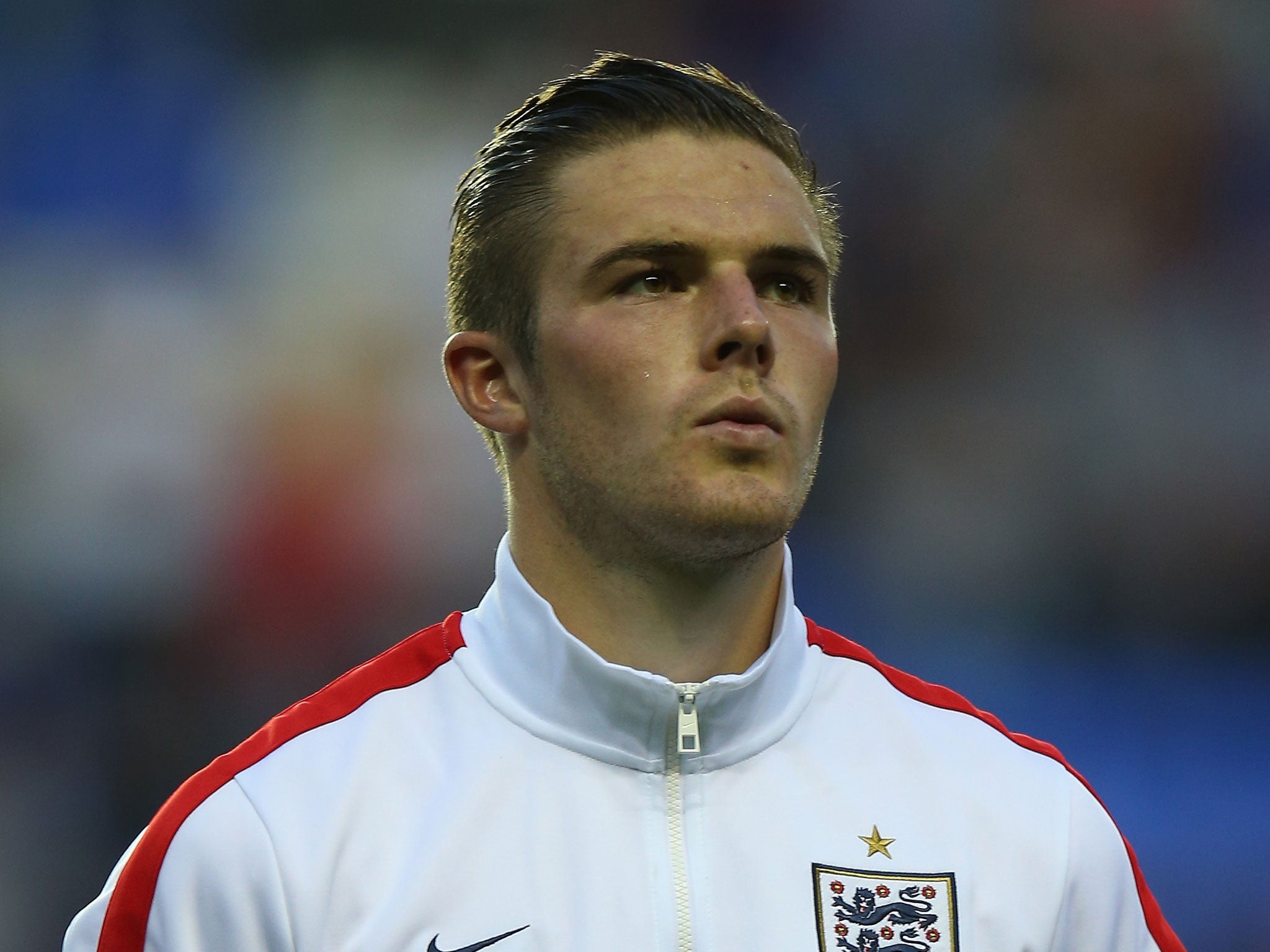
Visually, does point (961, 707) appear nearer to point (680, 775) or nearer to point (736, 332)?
point (680, 775)

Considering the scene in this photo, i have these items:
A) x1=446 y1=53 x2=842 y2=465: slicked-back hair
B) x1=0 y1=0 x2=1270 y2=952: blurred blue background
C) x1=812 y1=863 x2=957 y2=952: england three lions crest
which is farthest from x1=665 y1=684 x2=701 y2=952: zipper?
x1=0 y1=0 x2=1270 y2=952: blurred blue background

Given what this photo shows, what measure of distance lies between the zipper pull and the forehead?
60cm

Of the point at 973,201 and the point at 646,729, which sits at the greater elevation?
the point at 973,201

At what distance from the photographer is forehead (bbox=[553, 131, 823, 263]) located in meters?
2.08

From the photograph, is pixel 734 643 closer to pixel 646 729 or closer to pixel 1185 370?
pixel 646 729

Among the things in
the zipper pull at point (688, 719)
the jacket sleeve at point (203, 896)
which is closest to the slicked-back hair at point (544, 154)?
the zipper pull at point (688, 719)

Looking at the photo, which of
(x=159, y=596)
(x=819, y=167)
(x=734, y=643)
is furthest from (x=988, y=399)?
(x=734, y=643)

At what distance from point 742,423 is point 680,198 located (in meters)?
0.35

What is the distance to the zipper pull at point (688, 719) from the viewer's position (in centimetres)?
198

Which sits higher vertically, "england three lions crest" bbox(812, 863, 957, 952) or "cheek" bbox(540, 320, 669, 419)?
"cheek" bbox(540, 320, 669, 419)

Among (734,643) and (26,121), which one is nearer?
(734,643)

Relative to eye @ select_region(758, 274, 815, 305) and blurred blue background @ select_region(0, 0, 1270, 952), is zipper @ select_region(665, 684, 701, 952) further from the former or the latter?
blurred blue background @ select_region(0, 0, 1270, 952)

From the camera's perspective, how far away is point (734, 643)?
2119 mm

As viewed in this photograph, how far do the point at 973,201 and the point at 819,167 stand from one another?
575 millimetres
